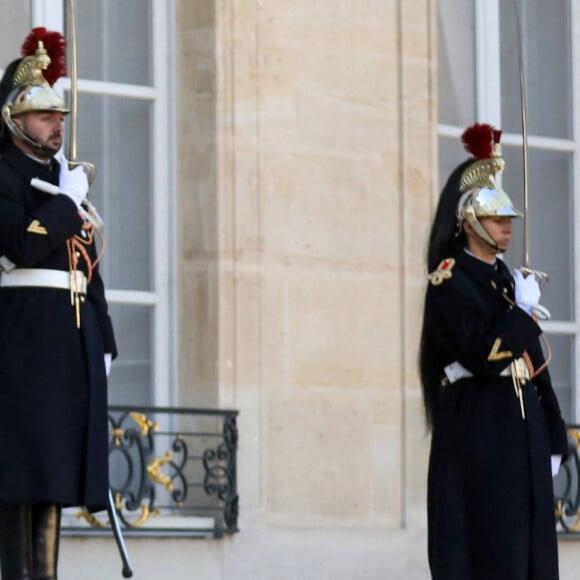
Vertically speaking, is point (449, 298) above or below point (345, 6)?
below

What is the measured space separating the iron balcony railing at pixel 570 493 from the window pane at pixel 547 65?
4.45 ft

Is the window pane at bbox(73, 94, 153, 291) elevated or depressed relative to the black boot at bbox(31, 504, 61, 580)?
elevated

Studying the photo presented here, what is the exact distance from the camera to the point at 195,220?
8688 mm

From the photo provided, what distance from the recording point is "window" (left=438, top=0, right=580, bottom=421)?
9789 mm

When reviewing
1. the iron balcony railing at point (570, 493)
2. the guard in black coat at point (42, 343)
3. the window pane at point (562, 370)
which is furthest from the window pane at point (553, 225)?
the guard in black coat at point (42, 343)

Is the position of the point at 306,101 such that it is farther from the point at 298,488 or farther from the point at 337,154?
the point at 298,488

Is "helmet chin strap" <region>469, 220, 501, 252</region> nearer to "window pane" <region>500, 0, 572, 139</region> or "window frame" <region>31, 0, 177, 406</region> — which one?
"window frame" <region>31, 0, 177, 406</region>

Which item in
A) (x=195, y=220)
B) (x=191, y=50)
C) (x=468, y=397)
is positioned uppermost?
(x=191, y=50)

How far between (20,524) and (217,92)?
2.52 metres

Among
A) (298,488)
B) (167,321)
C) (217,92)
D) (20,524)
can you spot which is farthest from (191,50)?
(20,524)

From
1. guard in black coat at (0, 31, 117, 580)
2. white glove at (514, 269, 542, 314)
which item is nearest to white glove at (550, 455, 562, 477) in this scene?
white glove at (514, 269, 542, 314)

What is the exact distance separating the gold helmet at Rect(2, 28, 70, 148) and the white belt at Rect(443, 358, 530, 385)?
1.48 meters

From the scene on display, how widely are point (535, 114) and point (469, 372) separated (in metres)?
2.95

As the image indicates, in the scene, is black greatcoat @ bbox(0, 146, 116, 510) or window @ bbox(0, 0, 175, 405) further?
window @ bbox(0, 0, 175, 405)
